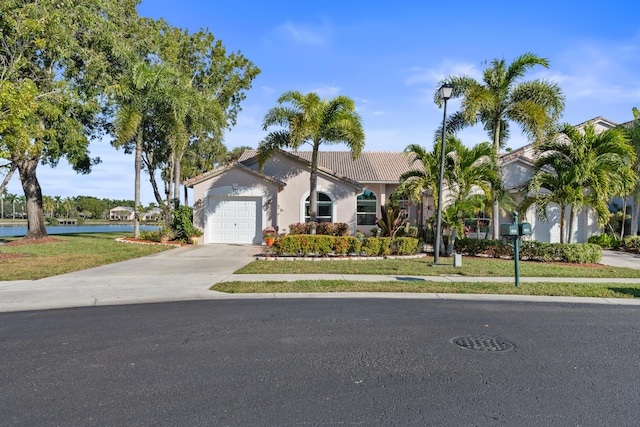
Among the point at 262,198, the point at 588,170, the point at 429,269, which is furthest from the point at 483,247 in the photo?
the point at 262,198

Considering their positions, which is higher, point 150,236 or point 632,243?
point 632,243

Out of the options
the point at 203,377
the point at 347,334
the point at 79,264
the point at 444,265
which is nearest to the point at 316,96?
the point at 444,265

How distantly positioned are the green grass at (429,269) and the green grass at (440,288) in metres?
1.54

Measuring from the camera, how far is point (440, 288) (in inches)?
370

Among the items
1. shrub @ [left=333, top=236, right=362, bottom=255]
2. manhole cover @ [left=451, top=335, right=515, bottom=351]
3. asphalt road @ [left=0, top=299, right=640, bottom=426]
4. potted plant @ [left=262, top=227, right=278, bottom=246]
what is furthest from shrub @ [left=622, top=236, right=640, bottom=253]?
manhole cover @ [left=451, top=335, right=515, bottom=351]

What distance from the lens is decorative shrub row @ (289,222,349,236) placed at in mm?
19359

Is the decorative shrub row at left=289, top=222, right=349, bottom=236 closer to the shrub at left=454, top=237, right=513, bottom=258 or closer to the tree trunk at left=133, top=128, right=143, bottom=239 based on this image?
the shrub at left=454, top=237, right=513, bottom=258

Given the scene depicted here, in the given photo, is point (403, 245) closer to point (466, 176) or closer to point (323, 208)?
point (466, 176)

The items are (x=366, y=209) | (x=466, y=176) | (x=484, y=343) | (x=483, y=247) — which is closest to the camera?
(x=484, y=343)

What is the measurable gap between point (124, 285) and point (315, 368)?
21.6ft

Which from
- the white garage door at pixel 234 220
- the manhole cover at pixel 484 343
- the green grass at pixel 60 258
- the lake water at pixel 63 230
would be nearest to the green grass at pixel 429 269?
the green grass at pixel 60 258

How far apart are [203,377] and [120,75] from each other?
2201 centimetres

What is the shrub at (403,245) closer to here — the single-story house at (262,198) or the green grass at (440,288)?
the single-story house at (262,198)

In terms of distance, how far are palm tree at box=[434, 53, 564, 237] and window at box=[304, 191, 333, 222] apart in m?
7.26
